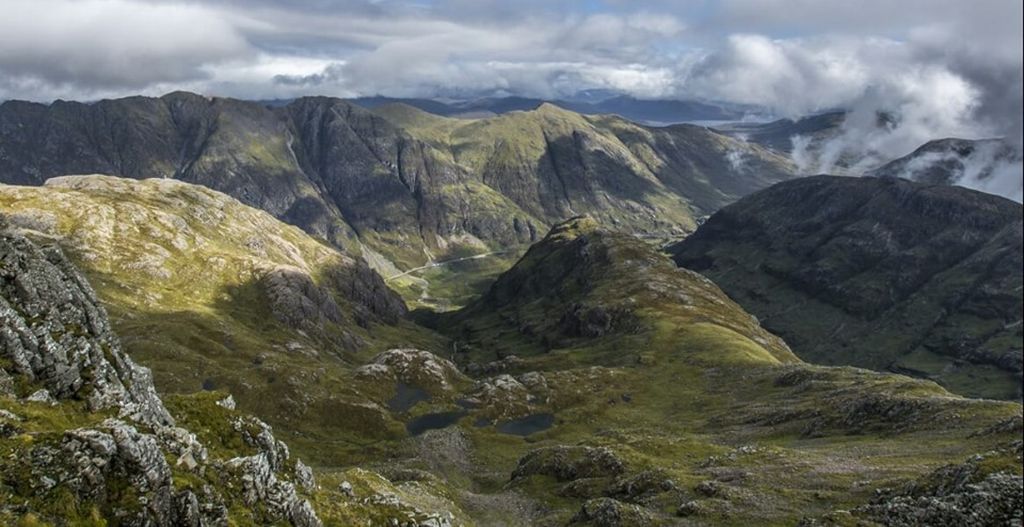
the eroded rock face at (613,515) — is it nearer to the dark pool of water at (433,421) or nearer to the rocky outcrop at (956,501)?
the rocky outcrop at (956,501)

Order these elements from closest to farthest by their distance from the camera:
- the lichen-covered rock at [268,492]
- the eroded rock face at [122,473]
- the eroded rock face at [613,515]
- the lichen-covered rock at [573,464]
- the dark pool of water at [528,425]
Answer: the eroded rock face at [122,473], the lichen-covered rock at [268,492], the eroded rock face at [613,515], the lichen-covered rock at [573,464], the dark pool of water at [528,425]

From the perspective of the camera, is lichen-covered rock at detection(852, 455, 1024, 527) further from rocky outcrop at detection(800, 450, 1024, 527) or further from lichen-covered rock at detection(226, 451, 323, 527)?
lichen-covered rock at detection(226, 451, 323, 527)

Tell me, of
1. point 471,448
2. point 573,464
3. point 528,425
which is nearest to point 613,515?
point 573,464

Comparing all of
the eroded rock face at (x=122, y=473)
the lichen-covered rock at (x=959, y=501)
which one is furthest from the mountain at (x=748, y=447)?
the eroded rock face at (x=122, y=473)

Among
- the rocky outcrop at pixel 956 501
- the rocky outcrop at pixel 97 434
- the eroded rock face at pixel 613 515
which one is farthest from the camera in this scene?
the eroded rock face at pixel 613 515

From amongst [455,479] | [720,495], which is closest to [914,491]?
[720,495]

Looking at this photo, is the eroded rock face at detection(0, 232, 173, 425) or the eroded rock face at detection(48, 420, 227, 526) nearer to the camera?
the eroded rock face at detection(48, 420, 227, 526)

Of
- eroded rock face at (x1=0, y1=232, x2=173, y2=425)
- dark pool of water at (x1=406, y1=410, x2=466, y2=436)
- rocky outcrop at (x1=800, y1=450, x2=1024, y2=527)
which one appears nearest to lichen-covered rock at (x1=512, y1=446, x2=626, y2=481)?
rocky outcrop at (x1=800, y1=450, x2=1024, y2=527)

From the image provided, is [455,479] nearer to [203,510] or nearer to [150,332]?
[203,510]
